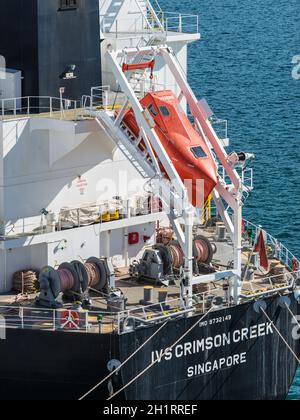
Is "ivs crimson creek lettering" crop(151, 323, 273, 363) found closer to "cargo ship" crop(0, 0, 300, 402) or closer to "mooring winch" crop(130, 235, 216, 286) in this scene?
"cargo ship" crop(0, 0, 300, 402)

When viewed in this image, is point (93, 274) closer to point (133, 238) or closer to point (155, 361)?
point (133, 238)

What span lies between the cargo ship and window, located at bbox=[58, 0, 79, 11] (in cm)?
5

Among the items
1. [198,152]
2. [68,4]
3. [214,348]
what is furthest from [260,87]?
[214,348]

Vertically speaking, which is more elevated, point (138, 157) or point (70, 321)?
point (138, 157)

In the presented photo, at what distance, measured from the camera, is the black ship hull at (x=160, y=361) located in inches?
1660

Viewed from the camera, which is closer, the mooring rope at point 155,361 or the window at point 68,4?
the mooring rope at point 155,361

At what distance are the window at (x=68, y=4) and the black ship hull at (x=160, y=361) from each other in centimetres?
979

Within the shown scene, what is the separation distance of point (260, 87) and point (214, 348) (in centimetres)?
4854

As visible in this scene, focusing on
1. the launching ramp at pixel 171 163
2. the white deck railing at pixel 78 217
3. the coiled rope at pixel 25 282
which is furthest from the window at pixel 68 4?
the coiled rope at pixel 25 282

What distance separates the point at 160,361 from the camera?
42.8 m

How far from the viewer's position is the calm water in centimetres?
6462

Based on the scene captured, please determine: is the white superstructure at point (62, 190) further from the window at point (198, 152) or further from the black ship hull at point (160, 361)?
the black ship hull at point (160, 361)

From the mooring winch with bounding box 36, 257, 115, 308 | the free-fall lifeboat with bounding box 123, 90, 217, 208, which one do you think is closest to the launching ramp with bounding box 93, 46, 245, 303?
the free-fall lifeboat with bounding box 123, 90, 217, 208
